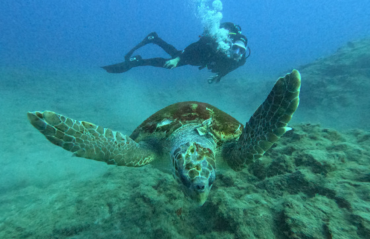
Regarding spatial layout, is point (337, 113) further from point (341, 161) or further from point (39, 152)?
point (39, 152)

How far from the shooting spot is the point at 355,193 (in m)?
1.73

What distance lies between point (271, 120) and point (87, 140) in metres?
2.24

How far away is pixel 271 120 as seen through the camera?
5.97ft

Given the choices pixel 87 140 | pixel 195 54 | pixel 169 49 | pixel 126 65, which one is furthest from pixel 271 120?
pixel 126 65

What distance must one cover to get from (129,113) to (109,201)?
27.6 ft

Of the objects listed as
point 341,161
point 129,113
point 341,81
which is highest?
point 341,81

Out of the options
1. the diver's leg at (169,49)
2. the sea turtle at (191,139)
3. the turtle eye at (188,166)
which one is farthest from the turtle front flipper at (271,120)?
the diver's leg at (169,49)

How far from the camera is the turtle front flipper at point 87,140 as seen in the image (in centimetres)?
178

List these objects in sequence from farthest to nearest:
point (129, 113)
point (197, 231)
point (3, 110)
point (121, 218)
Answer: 1. point (129, 113)
2. point (3, 110)
3. point (121, 218)
4. point (197, 231)

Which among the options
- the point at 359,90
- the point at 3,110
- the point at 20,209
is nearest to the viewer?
the point at 20,209

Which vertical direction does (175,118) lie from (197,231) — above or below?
Answer: above

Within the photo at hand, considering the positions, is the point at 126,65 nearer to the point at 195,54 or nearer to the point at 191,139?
the point at 195,54

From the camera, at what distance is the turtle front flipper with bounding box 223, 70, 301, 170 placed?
1638 mm

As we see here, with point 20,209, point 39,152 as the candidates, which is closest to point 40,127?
point 20,209
